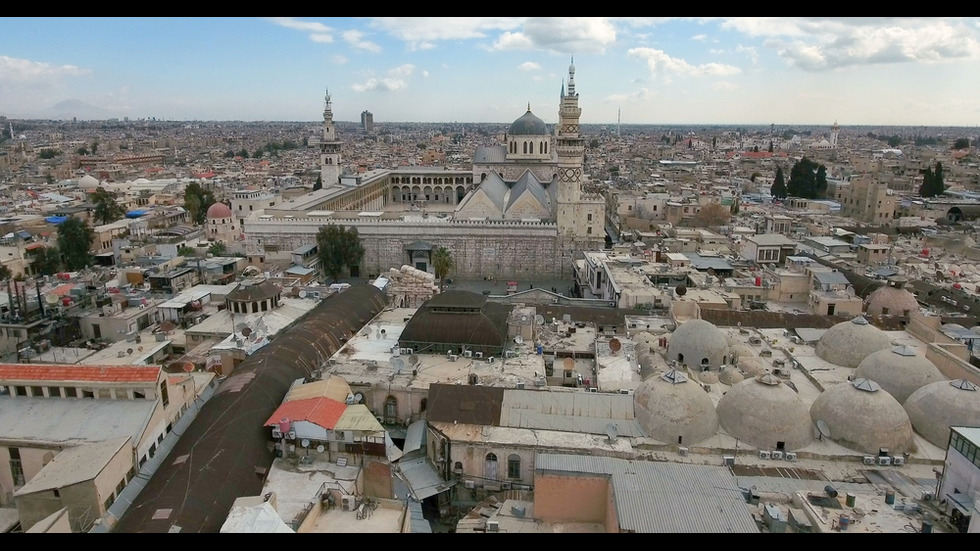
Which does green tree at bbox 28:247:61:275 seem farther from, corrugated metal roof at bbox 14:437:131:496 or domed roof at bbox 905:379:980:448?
domed roof at bbox 905:379:980:448

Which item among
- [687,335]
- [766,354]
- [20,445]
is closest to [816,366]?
[766,354]

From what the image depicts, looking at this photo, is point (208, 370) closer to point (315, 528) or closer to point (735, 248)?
point (315, 528)

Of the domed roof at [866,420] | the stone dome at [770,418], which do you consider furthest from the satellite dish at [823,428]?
the stone dome at [770,418]

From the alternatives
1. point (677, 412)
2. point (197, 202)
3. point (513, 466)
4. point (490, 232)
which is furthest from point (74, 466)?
point (197, 202)

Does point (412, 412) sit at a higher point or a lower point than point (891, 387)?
lower

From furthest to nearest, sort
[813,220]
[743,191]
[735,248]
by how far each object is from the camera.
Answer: [743,191]
[813,220]
[735,248]

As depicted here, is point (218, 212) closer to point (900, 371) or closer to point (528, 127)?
point (528, 127)

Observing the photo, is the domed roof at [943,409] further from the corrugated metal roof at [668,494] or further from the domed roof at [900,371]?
the corrugated metal roof at [668,494]
